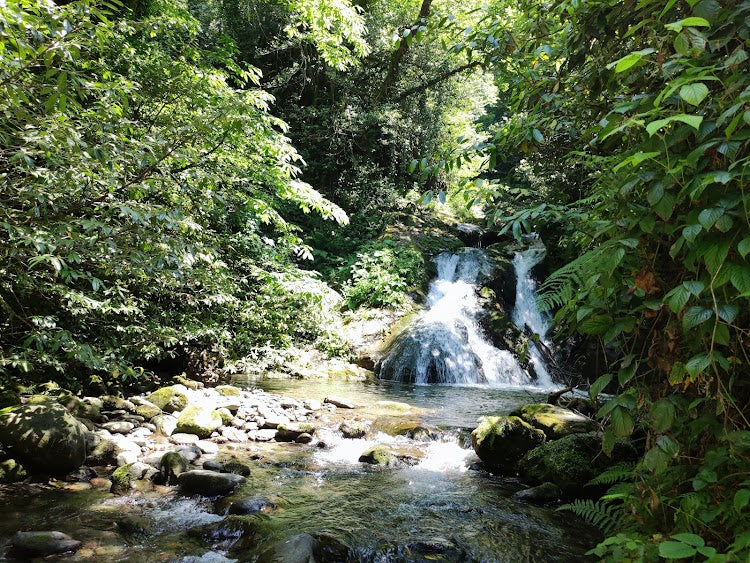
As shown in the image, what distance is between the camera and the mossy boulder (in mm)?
4510

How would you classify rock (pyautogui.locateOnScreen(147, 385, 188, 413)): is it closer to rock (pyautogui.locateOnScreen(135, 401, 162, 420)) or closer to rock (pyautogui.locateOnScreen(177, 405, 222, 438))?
rock (pyautogui.locateOnScreen(135, 401, 162, 420))

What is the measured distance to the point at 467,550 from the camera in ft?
11.5

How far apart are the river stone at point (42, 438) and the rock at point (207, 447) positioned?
1324 millimetres

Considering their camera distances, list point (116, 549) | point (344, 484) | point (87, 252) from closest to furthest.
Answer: point (87, 252) < point (116, 549) < point (344, 484)

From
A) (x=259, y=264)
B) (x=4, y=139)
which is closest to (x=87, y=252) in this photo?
(x=4, y=139)

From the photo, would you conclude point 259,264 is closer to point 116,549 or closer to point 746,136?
point 116,549

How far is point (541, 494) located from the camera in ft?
14.8

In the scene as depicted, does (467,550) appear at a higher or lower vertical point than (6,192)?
lower

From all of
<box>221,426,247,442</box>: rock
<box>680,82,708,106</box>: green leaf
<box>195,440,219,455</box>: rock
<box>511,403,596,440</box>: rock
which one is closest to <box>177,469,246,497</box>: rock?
<box>195,440,219,455</box>: rock

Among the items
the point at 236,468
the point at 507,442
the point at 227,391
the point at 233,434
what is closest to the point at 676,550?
the point at 507,442

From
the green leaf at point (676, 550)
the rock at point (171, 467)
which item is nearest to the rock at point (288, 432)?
the rock at point (171, 467)

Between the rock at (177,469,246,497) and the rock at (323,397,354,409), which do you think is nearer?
the rock at (177,469,246,497)

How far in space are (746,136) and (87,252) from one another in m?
3.44

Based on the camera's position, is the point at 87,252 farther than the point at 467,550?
No
